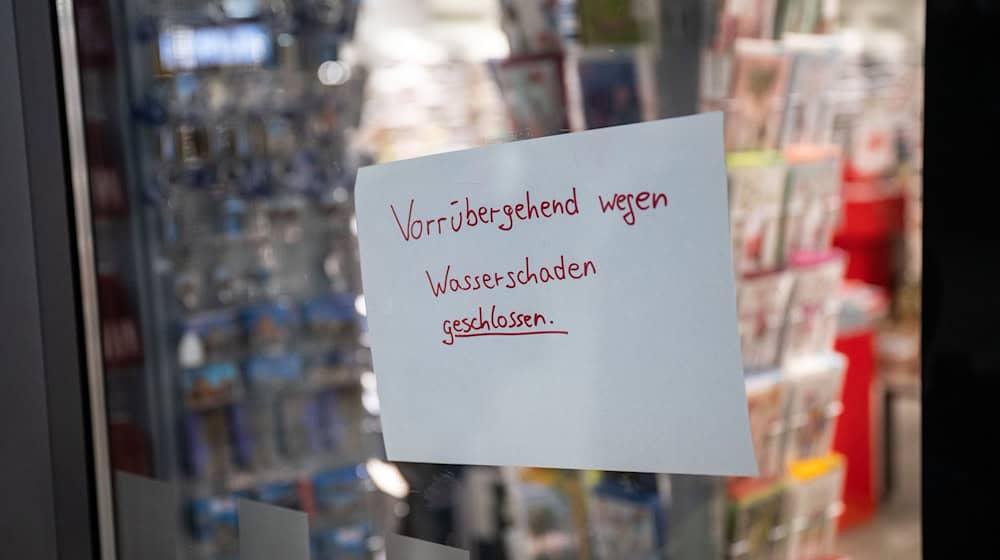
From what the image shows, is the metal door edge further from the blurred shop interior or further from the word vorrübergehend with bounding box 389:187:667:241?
the word vorrübergehend with bounding box 389:187:667:241

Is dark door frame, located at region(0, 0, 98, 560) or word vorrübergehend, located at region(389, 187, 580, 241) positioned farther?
dark door frame, located at region(0, 0, 98, 560)

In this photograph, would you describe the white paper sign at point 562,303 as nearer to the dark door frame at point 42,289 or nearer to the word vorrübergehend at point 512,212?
the word vorrübergehend at point 512,212

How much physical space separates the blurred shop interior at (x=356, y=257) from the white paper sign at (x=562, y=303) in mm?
46

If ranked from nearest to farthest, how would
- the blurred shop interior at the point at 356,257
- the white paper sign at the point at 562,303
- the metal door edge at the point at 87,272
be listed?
the white paper sign at the point at 562,303 → the blurred shop interior at the point at 356,257 → the metal door edge at the point at 87,272

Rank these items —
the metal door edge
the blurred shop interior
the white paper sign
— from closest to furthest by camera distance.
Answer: the white paper sign < the blurred shop interior < the metal door edge

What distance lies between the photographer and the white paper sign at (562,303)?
611 millimetres

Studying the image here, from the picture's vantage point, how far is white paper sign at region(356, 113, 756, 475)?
611 millimetres

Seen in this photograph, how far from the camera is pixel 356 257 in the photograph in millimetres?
869

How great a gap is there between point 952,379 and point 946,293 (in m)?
0.05

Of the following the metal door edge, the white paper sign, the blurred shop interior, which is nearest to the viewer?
the white paper sign

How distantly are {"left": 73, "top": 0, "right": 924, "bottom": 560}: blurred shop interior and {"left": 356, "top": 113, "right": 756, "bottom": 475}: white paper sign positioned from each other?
0.15 ft

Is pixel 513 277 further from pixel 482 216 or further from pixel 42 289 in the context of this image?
pixel 42 289

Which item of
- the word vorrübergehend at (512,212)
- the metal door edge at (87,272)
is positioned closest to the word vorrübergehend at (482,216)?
the word vorrübergehend at (512,212)

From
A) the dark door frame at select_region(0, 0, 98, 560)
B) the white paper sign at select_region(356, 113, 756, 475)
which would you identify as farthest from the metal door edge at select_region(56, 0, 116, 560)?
the white paper sign at select_region(356, 113, 756, 475)
